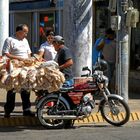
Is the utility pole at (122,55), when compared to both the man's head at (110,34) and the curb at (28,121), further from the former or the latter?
the man's head at (110,34)

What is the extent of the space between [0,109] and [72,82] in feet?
7.48

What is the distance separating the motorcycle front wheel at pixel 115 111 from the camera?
10.9m

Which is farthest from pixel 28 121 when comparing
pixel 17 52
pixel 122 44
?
pixel 122 44

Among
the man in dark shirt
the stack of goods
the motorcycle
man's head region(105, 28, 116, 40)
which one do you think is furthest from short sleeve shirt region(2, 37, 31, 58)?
man's head region(105, 28, 116, 40)

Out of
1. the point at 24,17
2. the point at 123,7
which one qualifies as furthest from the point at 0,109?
the point at 24,17

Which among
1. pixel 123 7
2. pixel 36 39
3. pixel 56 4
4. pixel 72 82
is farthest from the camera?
pixel 36 39

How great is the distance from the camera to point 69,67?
1123cm

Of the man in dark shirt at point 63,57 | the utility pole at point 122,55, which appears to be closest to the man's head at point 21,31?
the man in dark shirt at point 63,57

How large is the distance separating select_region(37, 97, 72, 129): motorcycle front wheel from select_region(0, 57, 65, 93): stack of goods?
0.98 ft

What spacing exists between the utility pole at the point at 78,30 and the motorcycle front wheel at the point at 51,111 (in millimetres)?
1889

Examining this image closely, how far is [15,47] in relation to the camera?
1165cm

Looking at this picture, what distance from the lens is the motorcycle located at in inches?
428

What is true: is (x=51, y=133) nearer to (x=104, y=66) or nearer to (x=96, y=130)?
(x=96, y=130)

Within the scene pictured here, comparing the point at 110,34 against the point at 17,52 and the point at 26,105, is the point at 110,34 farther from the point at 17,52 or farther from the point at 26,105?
the point at 26,105
